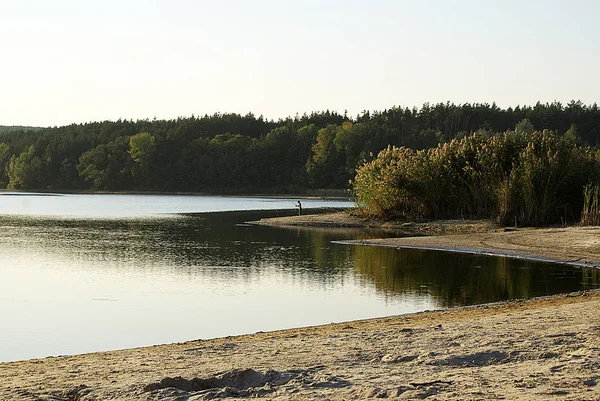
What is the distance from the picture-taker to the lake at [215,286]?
13648 millimetres

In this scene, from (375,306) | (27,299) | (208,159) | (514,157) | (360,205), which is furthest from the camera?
(208,159)

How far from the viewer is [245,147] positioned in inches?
4921

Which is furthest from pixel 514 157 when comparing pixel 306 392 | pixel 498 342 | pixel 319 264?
pixel 306 392

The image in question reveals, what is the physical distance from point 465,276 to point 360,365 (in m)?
12.3

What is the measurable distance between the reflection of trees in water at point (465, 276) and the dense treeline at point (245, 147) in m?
81.4

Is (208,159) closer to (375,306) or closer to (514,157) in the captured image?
(514,157)

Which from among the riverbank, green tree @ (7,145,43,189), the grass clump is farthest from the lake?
green tree @ (7,145,43,189)

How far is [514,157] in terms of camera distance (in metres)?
37.5

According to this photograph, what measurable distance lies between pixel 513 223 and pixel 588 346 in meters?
26.4

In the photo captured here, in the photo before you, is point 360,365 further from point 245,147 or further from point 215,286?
point 245,147

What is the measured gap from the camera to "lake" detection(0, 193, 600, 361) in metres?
13.6

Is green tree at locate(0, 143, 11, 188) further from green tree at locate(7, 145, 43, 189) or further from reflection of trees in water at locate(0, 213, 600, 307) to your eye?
reflection of trees in water at locate(0, 213, 600, 307)

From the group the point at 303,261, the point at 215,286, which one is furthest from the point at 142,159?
the point at 215,286

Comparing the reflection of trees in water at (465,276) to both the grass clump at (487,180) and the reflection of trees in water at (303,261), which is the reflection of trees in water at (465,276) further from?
the grass clump at (487,180)
